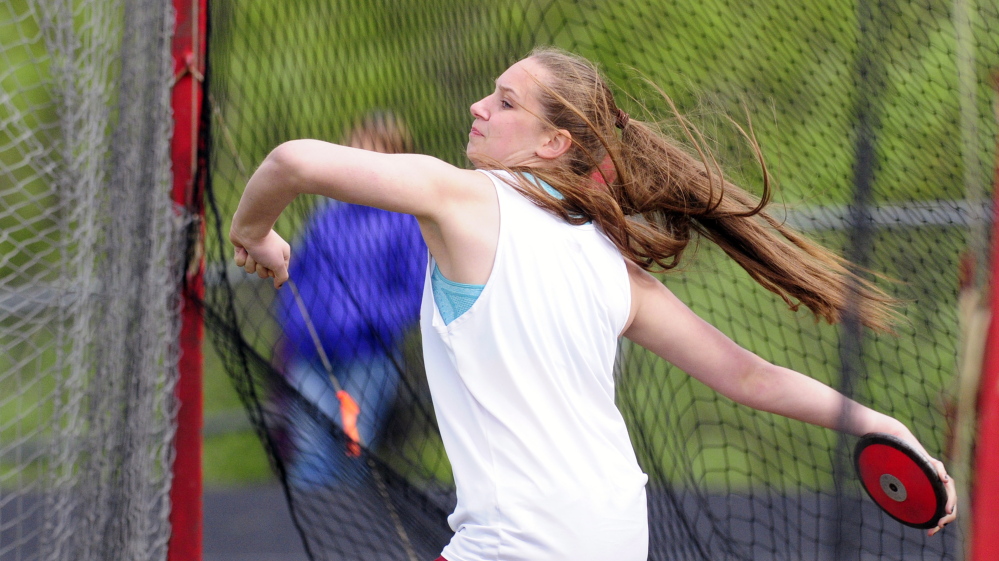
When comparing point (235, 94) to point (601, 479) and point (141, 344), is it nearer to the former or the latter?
point (141, 344)

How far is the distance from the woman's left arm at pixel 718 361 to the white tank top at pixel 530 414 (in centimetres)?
19

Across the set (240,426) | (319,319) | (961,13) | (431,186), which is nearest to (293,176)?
(431,186)

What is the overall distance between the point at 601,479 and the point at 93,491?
132 cm

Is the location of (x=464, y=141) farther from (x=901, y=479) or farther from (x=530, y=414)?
(x=901, y=479)

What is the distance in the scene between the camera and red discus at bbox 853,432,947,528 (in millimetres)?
1471

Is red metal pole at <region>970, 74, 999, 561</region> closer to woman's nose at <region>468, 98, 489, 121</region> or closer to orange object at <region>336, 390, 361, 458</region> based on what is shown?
woman's nose at <region>468, 98, 489, 121</region>

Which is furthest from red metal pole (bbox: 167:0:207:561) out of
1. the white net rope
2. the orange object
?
the orange object

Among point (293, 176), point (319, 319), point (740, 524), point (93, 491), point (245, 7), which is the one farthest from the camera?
point (740, 524)

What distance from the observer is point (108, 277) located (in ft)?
7.20

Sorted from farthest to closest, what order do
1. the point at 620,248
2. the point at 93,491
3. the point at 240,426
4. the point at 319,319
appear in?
the point at 240,426
the point at 319,319
the point at 93,491
the point at 620,248

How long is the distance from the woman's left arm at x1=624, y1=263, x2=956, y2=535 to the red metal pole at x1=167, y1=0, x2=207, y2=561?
1.21 meters

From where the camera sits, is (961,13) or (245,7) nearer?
(961,13)

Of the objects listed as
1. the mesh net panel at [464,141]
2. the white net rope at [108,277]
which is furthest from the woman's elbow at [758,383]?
the white net rope at [108,277]

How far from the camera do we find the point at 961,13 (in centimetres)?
225
